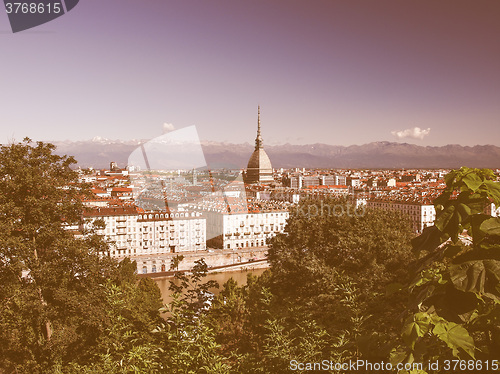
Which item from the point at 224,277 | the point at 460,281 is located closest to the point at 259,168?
the point at 224,277

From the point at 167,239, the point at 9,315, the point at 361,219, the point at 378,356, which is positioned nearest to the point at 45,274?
the point at 9,315

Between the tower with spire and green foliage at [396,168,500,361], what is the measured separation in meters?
86.0

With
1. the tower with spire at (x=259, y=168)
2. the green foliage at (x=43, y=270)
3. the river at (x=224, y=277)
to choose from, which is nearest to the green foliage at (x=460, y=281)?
the green foliage at (x=43, y=270)

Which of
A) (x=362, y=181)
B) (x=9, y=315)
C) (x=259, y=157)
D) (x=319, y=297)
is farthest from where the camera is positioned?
(x=362, y=181)

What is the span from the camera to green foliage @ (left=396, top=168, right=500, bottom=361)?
98 centimetres

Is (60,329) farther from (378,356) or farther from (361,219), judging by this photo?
(361,219)

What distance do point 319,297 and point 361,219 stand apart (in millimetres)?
3247

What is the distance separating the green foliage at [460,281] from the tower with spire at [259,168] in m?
86.0

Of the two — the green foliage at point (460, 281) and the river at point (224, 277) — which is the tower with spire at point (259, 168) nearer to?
the river at point (224, 277)

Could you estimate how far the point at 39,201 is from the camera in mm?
6375

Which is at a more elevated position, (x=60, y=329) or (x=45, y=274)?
(x=45, y=274)

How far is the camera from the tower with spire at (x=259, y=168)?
8806cm

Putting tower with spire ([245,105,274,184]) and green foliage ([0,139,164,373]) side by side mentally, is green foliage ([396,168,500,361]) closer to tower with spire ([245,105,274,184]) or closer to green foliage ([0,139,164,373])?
green foliage ([0,139,164,373])

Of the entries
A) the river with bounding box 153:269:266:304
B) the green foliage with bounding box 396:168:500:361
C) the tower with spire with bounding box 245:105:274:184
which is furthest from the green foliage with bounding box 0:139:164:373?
the tower with spire with bounding box 245:105:274:184
